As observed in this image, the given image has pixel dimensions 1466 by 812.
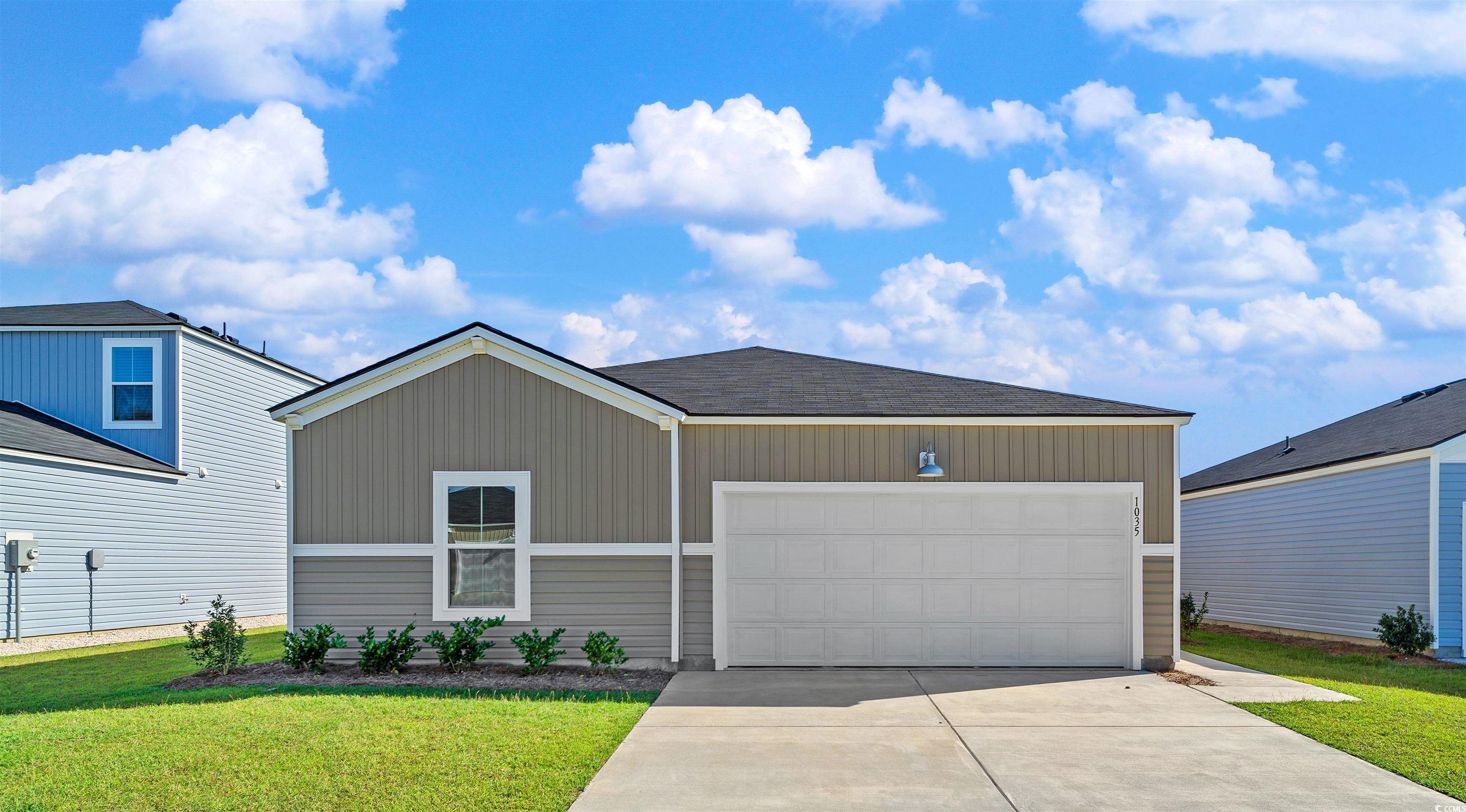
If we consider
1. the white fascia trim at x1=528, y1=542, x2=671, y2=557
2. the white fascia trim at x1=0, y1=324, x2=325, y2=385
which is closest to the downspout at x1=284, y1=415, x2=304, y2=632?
the white fascia trim at x1=528, y1=542, x2=671, y2=557

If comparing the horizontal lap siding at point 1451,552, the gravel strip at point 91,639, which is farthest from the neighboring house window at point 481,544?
the horizontal lap siding at point 1451,552

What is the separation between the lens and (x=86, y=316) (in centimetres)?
1922

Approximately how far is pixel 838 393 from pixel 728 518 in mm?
2215

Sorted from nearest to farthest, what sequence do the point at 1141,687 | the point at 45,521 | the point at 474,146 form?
1. the point at 1141,687
2. the point at 45,521
3. the point at 474,146

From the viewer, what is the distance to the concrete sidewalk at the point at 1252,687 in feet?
32.0

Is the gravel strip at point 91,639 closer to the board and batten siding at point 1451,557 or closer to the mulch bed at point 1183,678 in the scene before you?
the mulch bed at point 1183,678

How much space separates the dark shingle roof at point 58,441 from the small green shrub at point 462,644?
840 centimetres

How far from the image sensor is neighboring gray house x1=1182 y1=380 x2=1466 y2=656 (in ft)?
45.2

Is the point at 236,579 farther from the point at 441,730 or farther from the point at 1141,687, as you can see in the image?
the point at 1141,687

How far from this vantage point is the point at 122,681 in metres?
11.5

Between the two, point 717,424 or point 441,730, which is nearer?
point 441,730

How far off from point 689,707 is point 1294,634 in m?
12.8

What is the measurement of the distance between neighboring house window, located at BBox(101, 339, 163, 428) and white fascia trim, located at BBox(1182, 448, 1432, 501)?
65.1ft

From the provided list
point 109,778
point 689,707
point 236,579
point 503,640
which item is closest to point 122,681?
point 503,640
